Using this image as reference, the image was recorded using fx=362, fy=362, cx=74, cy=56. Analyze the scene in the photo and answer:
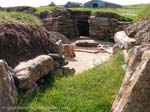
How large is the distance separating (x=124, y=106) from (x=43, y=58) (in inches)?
89.4

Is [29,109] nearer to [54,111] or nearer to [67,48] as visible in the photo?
[54,111]

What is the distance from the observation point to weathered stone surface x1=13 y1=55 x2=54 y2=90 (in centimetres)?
558

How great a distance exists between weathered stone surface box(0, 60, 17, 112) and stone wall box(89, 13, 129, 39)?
14.1 m

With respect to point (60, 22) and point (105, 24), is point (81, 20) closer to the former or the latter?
point (60, 22)

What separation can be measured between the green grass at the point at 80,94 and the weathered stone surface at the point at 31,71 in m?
0.19

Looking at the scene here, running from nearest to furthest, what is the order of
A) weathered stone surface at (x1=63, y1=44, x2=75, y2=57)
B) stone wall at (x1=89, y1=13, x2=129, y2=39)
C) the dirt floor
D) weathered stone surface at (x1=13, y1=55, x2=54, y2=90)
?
1. weathered stone surface at (x1=13, y1=55, x2=54, y2=90)
2. the dirt floor
3. weathered stone surface at (x1=63, y1=44, x2=75, y2=57)
4. stone wall at (x1=89, y1=13, x2=129, y2=39)

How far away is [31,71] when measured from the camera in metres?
5.84

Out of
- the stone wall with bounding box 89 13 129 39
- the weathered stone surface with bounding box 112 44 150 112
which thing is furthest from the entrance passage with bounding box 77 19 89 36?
the weathered stone surface with bounding box 112 44 150 112

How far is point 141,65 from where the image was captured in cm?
495

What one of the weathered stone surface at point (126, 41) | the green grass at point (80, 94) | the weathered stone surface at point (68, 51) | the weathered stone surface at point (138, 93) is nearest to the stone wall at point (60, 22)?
the weathered stone surface at point (68, 51)

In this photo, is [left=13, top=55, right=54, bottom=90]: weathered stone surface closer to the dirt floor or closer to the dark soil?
the dark soil

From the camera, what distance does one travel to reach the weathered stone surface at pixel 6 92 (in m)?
4.85

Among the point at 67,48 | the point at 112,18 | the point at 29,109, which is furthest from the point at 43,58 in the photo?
the point at 112,18

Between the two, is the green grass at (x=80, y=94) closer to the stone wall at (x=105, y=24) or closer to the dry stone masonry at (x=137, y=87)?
the dry stone masonry at (x=137, y=87)
